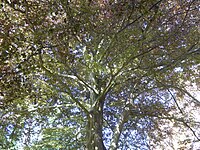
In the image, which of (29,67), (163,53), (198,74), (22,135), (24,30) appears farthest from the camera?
(22,135)

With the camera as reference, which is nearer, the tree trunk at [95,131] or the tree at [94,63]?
the tree at [94,63]

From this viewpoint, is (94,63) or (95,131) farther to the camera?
(95,131)

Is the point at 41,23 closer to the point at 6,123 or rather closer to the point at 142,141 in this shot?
the point at 6,123

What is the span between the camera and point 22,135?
7230 millimetres

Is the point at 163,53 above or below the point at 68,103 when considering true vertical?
below

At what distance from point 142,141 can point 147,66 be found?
3.50 metres

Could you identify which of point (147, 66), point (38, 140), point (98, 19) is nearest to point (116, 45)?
point (98, 19)

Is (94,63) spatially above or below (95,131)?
above

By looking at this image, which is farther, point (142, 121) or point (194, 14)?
point (142, 121)

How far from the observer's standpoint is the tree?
3.33 metres

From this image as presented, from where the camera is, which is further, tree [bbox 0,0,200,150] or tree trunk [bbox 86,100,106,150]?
tree trunk [bbox 86,100,106,150]

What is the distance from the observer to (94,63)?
4.32 m

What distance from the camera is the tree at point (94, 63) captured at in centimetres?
333

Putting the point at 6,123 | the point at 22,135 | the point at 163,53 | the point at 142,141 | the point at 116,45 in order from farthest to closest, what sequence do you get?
the point at 142,141 < the point at 22,135 < the point at 6,123 < the point at 163,53 < the point at 116,45
